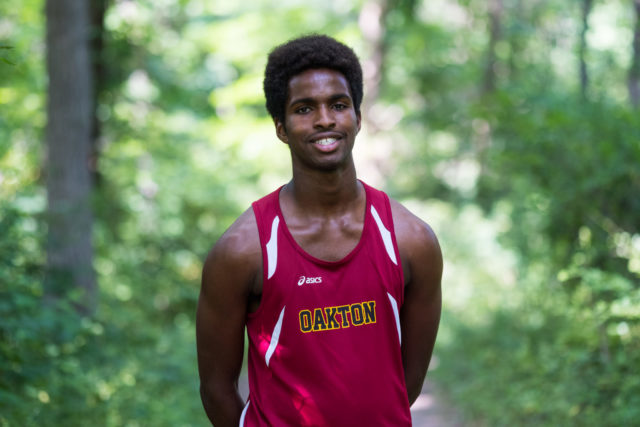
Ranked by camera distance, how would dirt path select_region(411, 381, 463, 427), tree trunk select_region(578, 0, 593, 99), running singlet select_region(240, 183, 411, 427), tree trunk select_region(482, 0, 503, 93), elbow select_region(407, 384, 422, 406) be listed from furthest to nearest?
tree trunk select_region(482, 0, 503, 93)
tree trunk select_region(578, 0, 593, 99)
dirt path select_region(411, 381, 463, 427)
elbow select_region(407, 384, 422, 406)
running singlet select_region(240, 183, 411, 427)

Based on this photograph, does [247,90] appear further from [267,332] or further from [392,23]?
[267,332]

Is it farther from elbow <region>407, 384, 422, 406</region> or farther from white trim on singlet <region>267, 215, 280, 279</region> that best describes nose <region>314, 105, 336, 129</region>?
elbow <region>407, 384, 422, 406</region>

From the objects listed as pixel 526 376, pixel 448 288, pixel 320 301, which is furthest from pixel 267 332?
pixel 448 288

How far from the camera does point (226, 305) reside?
9.02ft

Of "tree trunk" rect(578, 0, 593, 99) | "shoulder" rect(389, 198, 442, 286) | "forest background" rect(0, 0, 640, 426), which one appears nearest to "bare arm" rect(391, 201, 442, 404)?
"shoulder" rect(389, 198, 442, 286)

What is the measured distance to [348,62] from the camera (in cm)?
289

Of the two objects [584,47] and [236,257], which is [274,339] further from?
[584,47]

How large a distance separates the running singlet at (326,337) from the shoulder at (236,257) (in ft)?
0.11

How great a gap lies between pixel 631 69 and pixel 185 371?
7.05 m

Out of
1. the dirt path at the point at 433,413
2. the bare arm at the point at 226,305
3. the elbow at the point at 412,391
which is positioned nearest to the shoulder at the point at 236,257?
the bare arm at the point at 226,305

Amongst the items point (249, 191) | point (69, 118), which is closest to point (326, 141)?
point (69, 118)

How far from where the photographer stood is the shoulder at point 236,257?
8.86ft

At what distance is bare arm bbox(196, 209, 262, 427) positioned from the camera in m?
2.71

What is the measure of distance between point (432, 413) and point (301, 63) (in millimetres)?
7497
